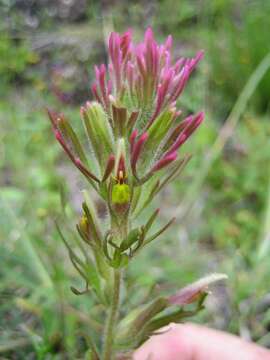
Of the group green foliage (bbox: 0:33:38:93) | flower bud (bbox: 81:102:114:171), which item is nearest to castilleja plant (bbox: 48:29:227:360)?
flower bud (bbox: 81:102:114:171)

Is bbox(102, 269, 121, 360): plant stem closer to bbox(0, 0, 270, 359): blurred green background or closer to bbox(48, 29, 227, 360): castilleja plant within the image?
bbox(48, 29, 227, 360): castilleja plant

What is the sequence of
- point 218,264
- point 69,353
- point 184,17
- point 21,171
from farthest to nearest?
point 184,17, point 21,171, point 218,264, point 69,353

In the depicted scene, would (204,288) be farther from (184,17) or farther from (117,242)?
(184,17)

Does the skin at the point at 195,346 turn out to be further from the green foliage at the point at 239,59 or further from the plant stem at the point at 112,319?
the green foliage at the point at 239,59

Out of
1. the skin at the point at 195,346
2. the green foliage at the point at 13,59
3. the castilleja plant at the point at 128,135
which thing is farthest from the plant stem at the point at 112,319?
the green foliage at the point at 13,59

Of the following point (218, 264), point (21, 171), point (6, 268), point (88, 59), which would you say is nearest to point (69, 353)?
point (6, 268)

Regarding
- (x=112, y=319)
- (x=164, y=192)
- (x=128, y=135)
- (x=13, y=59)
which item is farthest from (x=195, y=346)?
(x=13, y=59)
